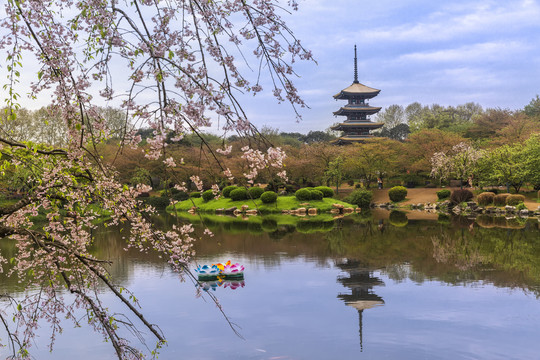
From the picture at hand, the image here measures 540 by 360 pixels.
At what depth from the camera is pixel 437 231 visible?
60.5ft

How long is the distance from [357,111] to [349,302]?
44.3m

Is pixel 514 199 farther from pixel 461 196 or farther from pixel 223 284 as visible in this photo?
pixel 223 284

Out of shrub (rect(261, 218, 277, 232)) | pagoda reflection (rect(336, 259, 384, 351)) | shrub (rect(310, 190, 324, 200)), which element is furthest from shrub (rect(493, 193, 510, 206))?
pagoda reflection (rect(336, 259, 384, 351))

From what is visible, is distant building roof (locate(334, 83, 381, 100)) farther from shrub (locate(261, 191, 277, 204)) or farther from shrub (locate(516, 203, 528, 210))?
shrub (locate(516, 203, 528, 210))

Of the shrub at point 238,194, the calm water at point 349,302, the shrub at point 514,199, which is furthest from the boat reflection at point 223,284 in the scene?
the shrub at point 514,199

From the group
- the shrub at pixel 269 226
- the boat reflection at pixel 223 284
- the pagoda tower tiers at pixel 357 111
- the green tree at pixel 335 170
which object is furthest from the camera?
the pagoda tower tiers at pixel 357 111

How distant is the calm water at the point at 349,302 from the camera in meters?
6.71

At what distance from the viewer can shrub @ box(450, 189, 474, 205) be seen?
30.5m

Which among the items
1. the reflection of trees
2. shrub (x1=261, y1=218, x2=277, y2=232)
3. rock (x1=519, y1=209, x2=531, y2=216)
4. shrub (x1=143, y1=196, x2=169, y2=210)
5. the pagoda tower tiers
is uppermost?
the pagoda tower tiers

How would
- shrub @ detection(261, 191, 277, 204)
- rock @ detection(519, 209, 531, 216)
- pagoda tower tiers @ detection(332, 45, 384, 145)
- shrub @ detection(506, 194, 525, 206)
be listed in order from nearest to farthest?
rock @ detection(519, 209, 531, 216) < shrub @ detection(506, 194, 525, 206) < shrub @ detection(261, 191, 277, 204) < pagoda tower tiers @ detection(332, 45, 384, 145)

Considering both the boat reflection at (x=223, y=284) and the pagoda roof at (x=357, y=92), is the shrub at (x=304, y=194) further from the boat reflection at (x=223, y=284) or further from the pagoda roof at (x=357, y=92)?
the pagoda roof at (x=357, y=92)

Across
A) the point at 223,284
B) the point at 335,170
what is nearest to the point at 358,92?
the point at 335,170

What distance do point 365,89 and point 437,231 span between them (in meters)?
36.5

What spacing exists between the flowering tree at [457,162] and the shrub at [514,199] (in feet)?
16.1
